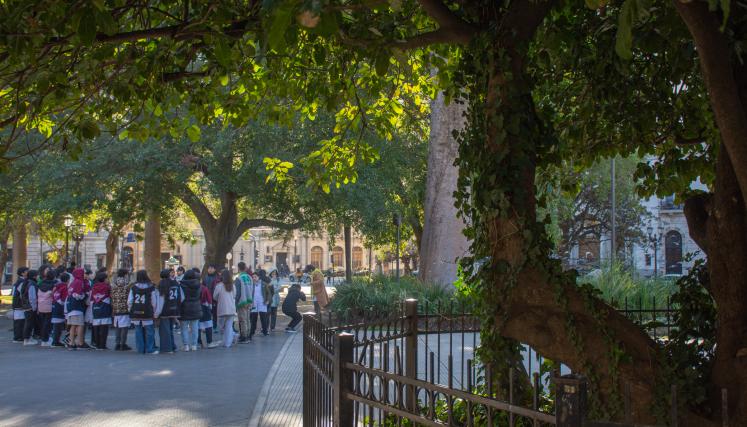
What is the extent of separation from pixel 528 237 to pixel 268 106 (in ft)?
16.0

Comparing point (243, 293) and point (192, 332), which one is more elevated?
point (243, 293)

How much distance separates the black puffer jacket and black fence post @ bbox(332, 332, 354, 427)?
41.3 ft

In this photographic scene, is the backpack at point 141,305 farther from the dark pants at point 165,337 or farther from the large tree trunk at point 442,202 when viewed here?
the large tree trunk at point 442,202

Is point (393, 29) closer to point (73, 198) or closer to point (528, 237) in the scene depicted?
point (528, 237)

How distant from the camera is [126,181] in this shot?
26.5 m

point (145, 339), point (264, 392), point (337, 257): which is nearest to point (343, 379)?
point (264, 392)

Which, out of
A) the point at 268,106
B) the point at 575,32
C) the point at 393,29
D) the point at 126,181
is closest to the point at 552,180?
the point at 575,32

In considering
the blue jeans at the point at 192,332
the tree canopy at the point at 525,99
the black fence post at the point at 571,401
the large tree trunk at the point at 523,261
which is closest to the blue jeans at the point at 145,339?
the blue jeans at the point at 192,332

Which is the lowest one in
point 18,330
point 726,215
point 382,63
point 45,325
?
point 18,330

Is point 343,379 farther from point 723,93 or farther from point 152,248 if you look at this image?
point 152,248

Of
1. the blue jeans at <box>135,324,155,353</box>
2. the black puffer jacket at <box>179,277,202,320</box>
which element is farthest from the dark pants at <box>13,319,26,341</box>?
the black puffer jacket at <box>179,277,202,320</box>

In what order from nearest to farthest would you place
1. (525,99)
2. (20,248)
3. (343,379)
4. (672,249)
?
(343,379), (525,99), (20,248), (672,249)

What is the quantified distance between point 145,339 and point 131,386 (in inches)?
184

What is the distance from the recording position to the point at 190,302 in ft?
54.1
